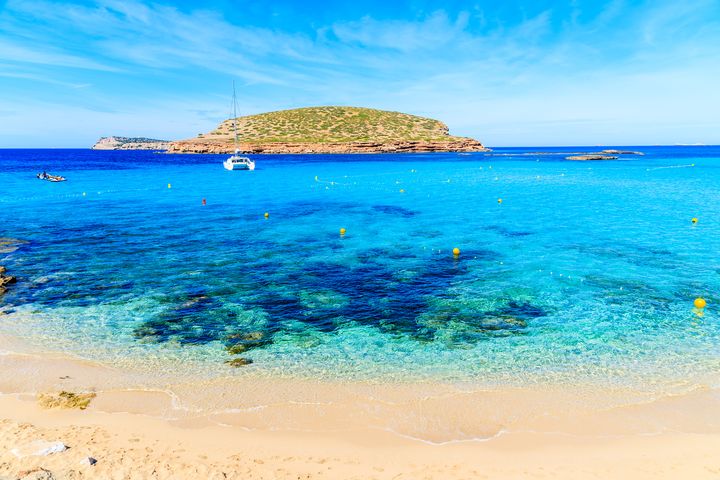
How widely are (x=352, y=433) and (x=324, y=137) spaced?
169328mm

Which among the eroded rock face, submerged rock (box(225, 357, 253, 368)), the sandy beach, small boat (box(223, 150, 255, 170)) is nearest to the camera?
the sandy beach

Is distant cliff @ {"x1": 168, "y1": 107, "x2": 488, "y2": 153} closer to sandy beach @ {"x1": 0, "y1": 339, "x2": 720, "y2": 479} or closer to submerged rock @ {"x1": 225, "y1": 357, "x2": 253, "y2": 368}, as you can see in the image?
submerged rock @ {"x1": 225, "y1": 357, "x2": 253, "y2": 368}

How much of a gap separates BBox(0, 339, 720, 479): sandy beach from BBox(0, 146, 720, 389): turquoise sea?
1.04 m

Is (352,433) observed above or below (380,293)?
below

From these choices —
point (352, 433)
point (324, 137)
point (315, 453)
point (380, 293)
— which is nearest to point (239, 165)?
point (380, 293)

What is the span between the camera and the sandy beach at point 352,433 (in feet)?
27.2

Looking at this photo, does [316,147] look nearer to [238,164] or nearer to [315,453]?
[238,164]

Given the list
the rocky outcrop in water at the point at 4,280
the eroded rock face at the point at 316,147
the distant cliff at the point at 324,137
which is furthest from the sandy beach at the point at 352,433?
the distant cliff at the point at 324,137

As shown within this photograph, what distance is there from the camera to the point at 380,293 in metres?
18.4

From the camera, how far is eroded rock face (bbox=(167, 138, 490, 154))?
516 ft

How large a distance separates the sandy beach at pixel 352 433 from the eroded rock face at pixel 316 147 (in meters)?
151

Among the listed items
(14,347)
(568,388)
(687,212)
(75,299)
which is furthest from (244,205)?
(687,212)

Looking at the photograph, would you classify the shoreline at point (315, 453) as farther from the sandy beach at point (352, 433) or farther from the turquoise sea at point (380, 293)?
the turquoise sea at point (380, 293)

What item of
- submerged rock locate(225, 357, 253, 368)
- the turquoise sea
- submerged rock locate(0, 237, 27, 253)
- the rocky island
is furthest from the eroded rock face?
submerged rock locate(225, 357, 253, 368)
